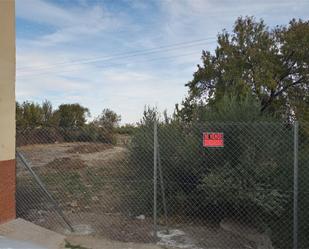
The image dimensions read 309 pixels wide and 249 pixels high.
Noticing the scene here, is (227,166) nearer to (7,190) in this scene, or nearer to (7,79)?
(7,190)

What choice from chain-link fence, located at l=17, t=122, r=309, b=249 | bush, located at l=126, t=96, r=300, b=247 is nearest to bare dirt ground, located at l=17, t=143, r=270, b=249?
chain-link fence, located at l=17, t=122, r=309, b=249

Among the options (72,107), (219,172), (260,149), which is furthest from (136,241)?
(72,107)

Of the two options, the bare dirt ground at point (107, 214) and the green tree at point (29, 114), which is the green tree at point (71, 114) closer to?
the green tree at point (29, 114)

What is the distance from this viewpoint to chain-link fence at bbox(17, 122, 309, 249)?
760 cm

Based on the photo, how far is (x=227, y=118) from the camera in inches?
339

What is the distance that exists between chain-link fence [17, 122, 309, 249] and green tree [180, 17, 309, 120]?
18.4m

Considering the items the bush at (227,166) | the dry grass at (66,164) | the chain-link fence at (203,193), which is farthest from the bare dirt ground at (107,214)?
the dry grass at (66,164)

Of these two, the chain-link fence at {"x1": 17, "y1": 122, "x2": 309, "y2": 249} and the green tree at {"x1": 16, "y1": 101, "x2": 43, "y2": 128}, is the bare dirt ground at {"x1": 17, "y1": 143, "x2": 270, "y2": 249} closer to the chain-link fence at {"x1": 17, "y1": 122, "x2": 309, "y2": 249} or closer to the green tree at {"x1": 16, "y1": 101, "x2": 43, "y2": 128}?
the chain-link fence at {"x1": 17, "y1": 122, "x2": 309, "y2": 249}

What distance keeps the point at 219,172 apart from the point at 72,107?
41841 millimetres

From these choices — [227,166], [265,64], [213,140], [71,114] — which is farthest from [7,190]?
[71,114]

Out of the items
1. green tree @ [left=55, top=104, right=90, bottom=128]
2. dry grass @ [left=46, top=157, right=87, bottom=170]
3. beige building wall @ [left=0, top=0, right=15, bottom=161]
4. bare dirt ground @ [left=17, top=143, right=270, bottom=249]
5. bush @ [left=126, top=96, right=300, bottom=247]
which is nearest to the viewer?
beige building wall @ [left=0, top=0, right=15, bottom=161]

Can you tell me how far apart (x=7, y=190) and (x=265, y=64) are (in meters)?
22.7

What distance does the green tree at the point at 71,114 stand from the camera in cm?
4328

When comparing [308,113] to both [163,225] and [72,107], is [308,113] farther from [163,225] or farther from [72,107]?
[72,107]
